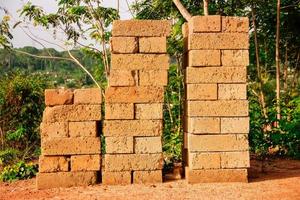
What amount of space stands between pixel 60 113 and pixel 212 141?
8.61ft

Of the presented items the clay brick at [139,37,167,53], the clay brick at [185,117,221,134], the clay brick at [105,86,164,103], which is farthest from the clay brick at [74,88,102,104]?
the clay brick at [185,117,221,134]

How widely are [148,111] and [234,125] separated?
1475mm

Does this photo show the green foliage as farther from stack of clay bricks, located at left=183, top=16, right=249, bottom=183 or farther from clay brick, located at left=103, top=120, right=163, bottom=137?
stack of clay bricks, located at left=183, top=16, right=249, bottom=183

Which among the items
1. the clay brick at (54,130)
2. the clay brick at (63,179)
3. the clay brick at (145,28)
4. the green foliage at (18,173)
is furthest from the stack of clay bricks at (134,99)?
the green foliage at (18,173)

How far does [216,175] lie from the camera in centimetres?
818

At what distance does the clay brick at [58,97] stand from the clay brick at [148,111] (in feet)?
3.83

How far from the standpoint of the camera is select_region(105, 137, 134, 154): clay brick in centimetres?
821

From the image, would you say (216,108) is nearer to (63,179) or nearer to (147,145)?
(147,145)

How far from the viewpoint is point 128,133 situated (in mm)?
8227

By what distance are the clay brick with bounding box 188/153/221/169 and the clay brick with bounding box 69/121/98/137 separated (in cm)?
172

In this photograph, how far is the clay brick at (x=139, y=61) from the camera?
8203 mm

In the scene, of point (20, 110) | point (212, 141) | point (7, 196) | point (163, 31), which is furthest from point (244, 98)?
point (20, 110)

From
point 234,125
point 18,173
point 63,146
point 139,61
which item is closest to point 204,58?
point 139,61

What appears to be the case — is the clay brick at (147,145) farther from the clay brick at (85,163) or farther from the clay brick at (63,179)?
the clay brick at (63,179)
